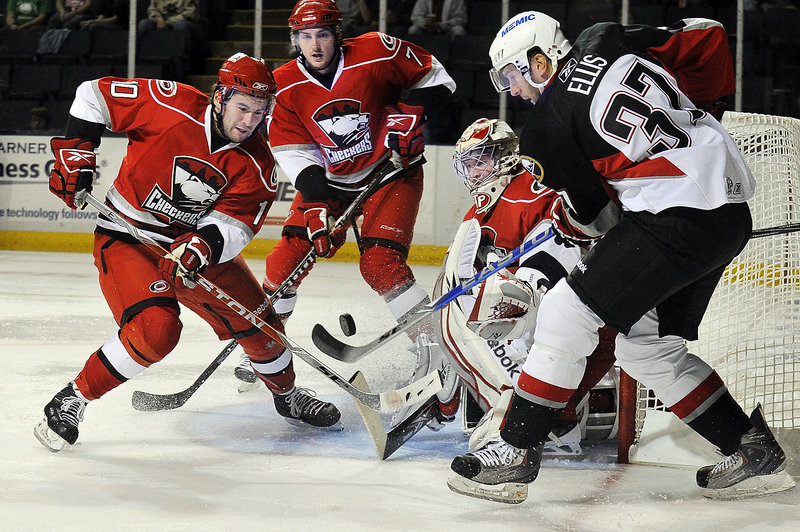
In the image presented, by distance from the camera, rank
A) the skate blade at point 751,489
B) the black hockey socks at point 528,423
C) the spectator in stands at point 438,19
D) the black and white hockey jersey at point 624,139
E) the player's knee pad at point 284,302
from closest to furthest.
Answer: the black and white hockey jersey at point 624,139 → the black hockey socks at point 528,423 → the skate blade at point 751,489 → the player's knee pad at point 284,302 → the spectator in stands at point 438,19

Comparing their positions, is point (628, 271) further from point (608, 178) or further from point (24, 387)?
point (24, 387)

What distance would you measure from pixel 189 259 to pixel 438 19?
521 centimetres

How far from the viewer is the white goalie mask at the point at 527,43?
1.96 metres

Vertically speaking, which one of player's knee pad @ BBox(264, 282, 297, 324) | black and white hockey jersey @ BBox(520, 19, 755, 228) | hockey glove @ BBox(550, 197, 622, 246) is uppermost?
black and white hockey jersey @ BBox(520, 19, 755, 228)

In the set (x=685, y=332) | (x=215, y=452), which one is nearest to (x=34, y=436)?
(x=215, y=452)

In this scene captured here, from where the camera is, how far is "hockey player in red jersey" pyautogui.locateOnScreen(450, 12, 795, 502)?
1830mm

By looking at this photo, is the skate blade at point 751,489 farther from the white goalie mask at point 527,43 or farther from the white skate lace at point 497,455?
the white goalie mask at point 527,43

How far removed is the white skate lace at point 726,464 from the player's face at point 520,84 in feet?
2.71

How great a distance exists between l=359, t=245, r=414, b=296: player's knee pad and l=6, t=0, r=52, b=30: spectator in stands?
576 centimetres

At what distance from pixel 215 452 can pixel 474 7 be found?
547 centimetres

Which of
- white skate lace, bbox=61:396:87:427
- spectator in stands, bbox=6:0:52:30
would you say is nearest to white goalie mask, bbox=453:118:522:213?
white skate lace, bbox=61:396:87:427

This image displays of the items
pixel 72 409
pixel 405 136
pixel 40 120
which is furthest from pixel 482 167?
pixel 40 120

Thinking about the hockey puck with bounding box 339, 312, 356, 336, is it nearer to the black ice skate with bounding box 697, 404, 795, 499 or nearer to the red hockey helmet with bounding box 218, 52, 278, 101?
the red hockey helmet with bounding box 218, 52, 278, 101

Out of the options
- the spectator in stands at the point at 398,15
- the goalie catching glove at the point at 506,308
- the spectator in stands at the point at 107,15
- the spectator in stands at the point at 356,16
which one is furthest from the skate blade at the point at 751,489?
the spectator in stands at the point at 107,15
